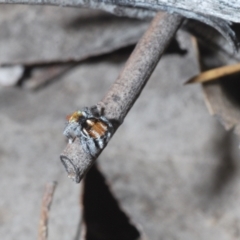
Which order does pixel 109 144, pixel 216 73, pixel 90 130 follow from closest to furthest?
pixel 90 130, pixel 216 73, pixel 109 144

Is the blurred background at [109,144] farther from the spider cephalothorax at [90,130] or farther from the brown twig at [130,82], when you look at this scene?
the spider cephalothorax at [90,130]

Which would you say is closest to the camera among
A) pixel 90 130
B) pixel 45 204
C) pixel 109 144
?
pixel 90 130

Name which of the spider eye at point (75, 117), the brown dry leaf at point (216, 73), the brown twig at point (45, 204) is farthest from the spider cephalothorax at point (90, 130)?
the brown dry leaf at point (216, 73)

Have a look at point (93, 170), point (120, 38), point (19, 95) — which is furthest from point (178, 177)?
point (19, 95)

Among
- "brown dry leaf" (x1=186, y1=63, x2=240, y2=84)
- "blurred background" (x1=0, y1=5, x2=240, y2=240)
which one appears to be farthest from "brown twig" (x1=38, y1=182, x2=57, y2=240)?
"brown dry leaf" (x1=186, y1=63, x2=240, y2=84)

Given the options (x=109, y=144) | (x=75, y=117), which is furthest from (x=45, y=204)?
(x=109, y=144)

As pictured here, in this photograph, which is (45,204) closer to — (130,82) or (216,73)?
(130,82)

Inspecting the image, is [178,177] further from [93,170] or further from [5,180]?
[5,180]
